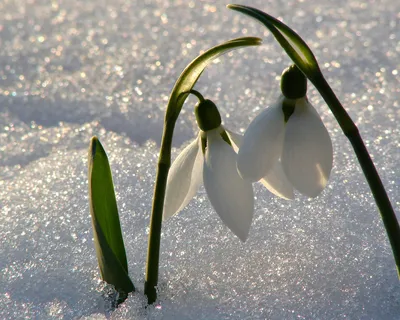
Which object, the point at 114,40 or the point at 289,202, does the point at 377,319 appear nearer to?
the point at 289,202

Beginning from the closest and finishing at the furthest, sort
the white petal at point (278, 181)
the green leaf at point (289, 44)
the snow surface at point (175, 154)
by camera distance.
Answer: the green leaf at point (289, 44) → the white petal at point (278, 181) → the snow surface at point (175, 154)

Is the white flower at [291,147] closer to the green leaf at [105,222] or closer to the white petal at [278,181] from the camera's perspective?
the white petal at [278,181]

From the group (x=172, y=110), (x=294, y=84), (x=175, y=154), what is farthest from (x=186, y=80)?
(x=175, y=154)

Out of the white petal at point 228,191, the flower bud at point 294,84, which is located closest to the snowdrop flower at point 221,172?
the white petal at point 228,191

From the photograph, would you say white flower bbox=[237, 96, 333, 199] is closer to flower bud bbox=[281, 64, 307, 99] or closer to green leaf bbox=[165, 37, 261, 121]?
flower bud bbox=[281, 64, 307, 99]

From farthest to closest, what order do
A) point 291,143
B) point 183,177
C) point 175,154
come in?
point 175,154
point 183,177
point 291,143

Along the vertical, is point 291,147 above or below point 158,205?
above

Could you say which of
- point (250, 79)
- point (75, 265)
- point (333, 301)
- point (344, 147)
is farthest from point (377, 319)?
point (250, 79)

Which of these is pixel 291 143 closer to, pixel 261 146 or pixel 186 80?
pixel 261 146
